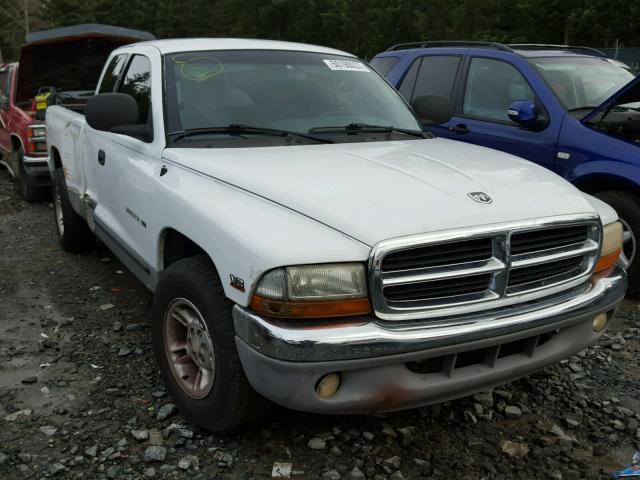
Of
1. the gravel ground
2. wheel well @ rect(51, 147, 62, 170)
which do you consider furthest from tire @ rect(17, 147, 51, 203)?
the gravel ground

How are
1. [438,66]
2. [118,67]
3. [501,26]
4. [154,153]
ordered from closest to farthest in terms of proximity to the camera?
[154,153]
[118,67]
[438,66]
[501,26]

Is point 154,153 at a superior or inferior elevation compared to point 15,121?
superior

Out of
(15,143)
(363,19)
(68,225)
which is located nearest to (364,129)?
(68,225)

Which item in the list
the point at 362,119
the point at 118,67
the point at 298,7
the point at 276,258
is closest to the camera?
the point at 276,258

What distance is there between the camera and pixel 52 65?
8.91m

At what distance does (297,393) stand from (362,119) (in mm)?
2046

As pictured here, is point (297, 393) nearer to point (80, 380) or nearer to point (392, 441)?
point (392, 441)

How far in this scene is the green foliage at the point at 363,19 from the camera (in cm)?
2694

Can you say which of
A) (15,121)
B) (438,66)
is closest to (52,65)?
(15,121)

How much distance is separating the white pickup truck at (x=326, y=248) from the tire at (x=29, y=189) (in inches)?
185

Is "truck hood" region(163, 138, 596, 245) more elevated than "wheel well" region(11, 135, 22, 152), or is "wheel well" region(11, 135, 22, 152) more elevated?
"truck hood" region(163, 138, 596, 245)

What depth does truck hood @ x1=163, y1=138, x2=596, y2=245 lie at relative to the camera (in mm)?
2514

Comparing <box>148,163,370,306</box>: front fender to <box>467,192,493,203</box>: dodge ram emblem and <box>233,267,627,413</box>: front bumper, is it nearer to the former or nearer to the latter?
<box>233,267,627,413</box>: front bumper

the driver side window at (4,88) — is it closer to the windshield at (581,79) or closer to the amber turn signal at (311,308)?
the windshield at (581,79)
